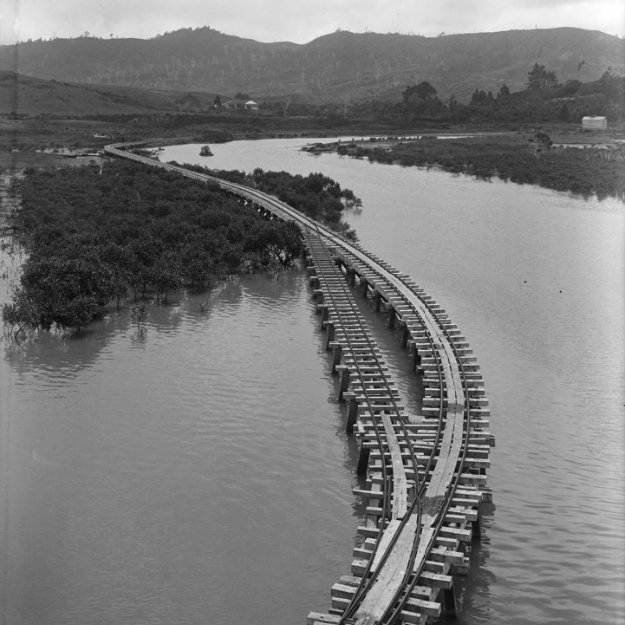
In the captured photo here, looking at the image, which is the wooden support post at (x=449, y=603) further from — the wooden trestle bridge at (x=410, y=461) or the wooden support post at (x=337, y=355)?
the wooden support post at (x=337, y=355)

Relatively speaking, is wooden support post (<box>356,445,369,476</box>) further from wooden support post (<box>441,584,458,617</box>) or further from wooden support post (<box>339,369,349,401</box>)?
wooden support post (<box>441,584,458,617</box>)

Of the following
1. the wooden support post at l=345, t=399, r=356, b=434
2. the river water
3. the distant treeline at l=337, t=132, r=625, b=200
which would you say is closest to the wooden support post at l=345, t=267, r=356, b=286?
the river water

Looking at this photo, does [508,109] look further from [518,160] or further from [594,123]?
[518,160]

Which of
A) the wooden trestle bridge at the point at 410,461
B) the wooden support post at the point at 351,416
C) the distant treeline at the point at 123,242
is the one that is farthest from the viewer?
the distant treeline at the point at 123,242

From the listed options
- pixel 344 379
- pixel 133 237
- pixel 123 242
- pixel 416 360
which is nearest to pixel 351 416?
pixel 344 379

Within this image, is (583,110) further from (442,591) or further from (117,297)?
(442,591)

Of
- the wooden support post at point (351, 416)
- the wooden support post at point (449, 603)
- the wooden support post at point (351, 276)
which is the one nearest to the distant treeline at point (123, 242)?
the wooden support post at point (351, 276)

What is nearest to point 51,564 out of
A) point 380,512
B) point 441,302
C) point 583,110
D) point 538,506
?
point 380,512
